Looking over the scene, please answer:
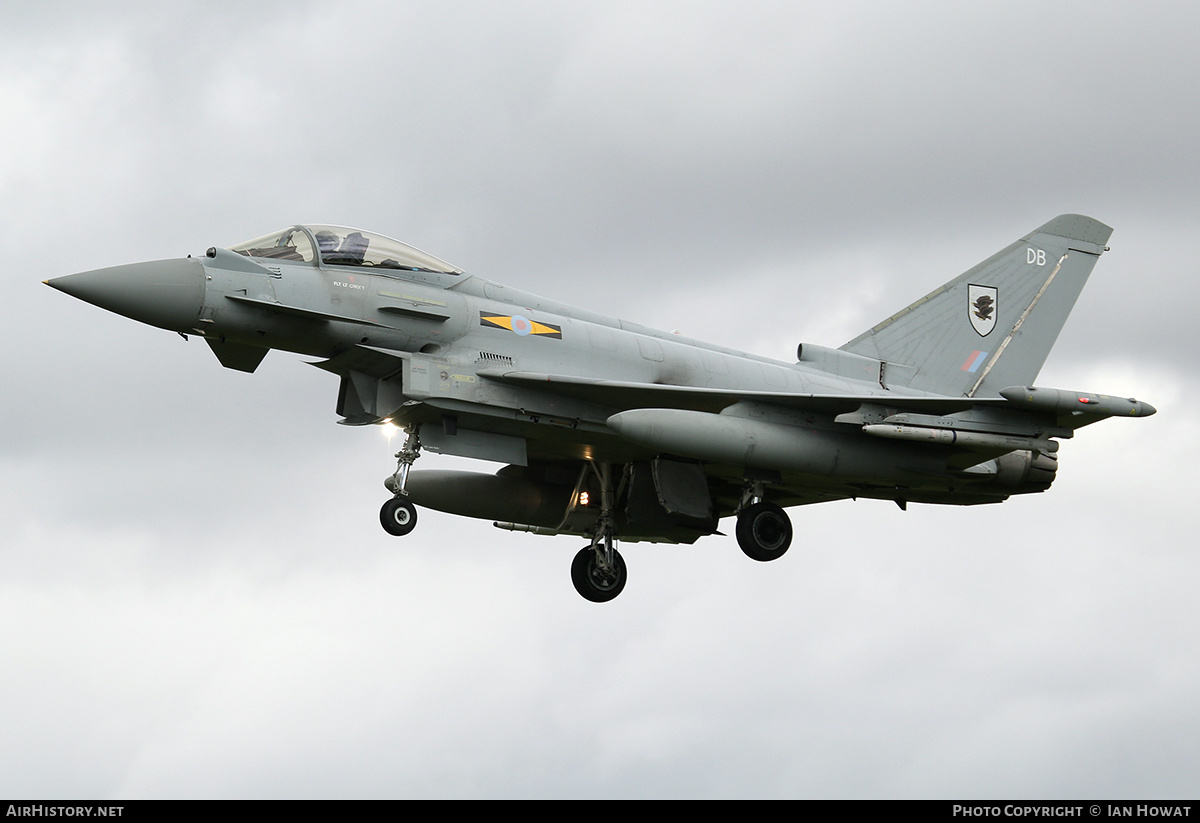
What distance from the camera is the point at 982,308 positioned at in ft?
75.3

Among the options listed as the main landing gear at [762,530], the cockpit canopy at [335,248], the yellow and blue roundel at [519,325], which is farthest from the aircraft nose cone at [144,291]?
the main landing gear at [762,530]

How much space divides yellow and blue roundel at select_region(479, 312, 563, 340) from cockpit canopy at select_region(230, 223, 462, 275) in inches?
37.9

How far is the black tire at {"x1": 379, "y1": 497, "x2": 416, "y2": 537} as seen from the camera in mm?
18203

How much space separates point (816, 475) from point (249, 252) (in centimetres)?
782

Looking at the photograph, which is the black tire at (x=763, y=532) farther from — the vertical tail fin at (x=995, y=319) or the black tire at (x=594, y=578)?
the vertical tail fin at (x=995, y=319)

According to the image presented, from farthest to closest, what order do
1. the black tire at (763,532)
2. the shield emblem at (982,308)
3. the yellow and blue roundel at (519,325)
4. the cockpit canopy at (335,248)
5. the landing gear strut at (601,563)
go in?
the shield emblem at (982,308), the landing gear strut at (601,563), the black tire at (763,532), the yellow and blue roundel at (519,325), the cockpit canopy at (335,248)

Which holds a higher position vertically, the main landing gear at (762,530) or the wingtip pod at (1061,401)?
the wingtip pod at (1061,401)

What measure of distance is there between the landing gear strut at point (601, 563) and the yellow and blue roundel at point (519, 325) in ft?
10.3

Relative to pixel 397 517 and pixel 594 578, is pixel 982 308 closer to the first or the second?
pixel 594 578

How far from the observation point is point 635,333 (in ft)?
67.3

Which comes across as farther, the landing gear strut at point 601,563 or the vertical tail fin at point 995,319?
the vertical tail fin at point 995,319

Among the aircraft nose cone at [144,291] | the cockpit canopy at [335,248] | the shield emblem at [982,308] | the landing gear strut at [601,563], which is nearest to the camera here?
the aircraft nose cone at [144,291]

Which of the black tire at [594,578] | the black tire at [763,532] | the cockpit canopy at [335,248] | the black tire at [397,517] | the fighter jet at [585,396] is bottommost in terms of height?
the black tire at [594,578]

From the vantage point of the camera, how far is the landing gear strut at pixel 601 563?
877 inches
